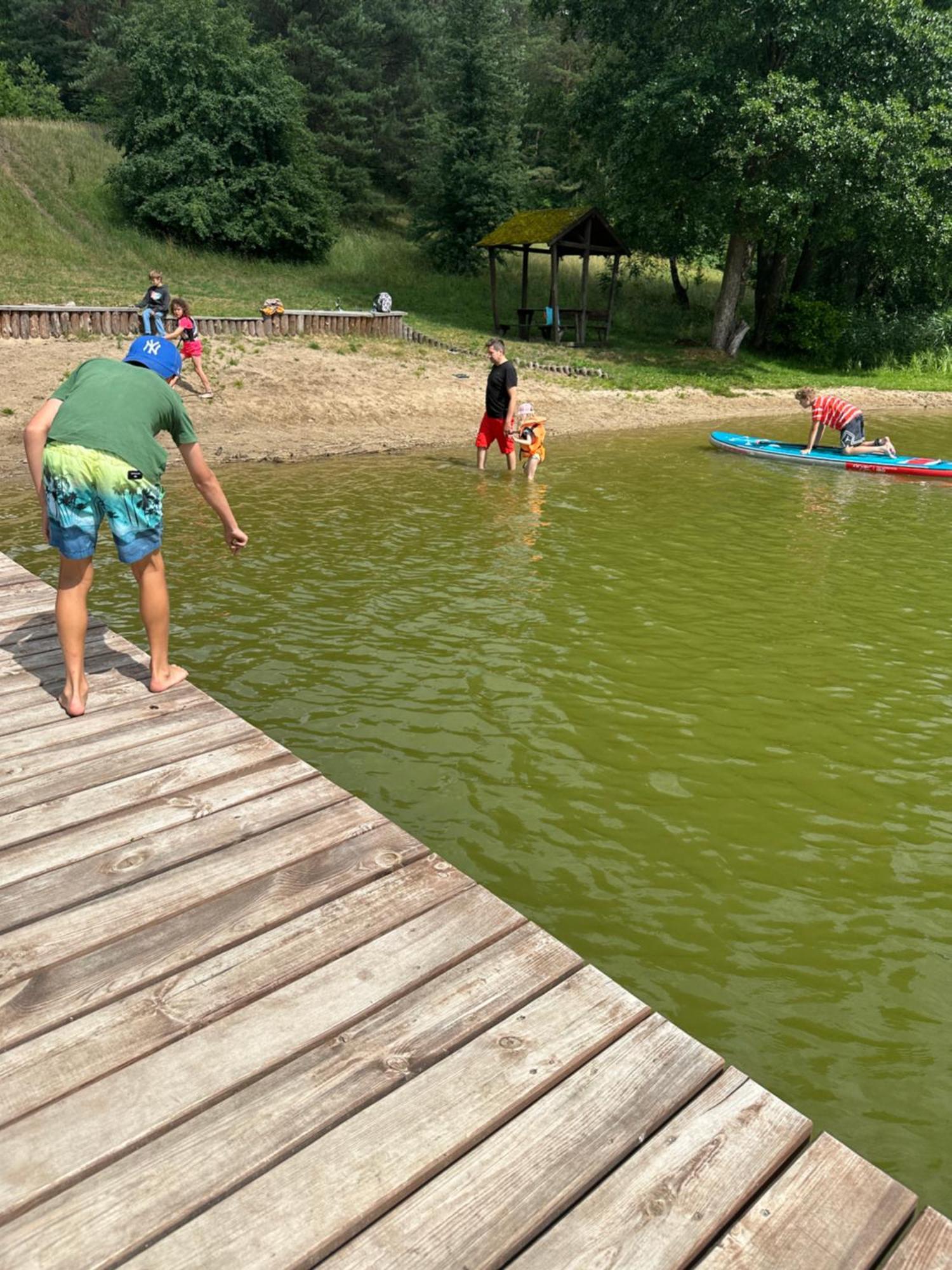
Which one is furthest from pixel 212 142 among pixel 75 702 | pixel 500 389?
pixel 75 702

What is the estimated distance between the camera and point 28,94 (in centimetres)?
4997

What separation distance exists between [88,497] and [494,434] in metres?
10.4

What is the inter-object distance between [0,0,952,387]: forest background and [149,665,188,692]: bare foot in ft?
68.9

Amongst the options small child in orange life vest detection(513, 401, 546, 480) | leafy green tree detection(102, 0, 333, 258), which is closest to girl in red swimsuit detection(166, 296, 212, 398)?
small child in orange life vest detection(513, 401, 546, 480)

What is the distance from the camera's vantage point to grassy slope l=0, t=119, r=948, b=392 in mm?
26812

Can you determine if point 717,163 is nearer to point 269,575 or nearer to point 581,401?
point 581,401

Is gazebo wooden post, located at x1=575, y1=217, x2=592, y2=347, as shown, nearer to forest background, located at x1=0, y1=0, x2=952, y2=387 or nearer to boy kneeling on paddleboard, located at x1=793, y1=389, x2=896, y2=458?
forest background, located at x1=0, y1=0, x2=952, y2=387

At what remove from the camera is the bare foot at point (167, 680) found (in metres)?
4.93

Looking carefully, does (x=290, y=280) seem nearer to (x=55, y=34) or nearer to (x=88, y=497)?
(x=88, y=497)

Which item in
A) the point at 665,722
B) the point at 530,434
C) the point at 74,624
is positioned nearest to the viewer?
the point at 74,624

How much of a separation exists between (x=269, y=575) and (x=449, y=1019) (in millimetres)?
6868

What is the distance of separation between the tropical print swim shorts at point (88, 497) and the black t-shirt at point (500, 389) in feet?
31.3

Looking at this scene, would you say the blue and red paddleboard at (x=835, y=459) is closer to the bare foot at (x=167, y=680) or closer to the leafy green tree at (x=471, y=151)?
the bare foot at (x=167, y=680)

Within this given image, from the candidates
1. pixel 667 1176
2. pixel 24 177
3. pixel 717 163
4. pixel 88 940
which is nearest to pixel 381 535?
pixel 88 940
